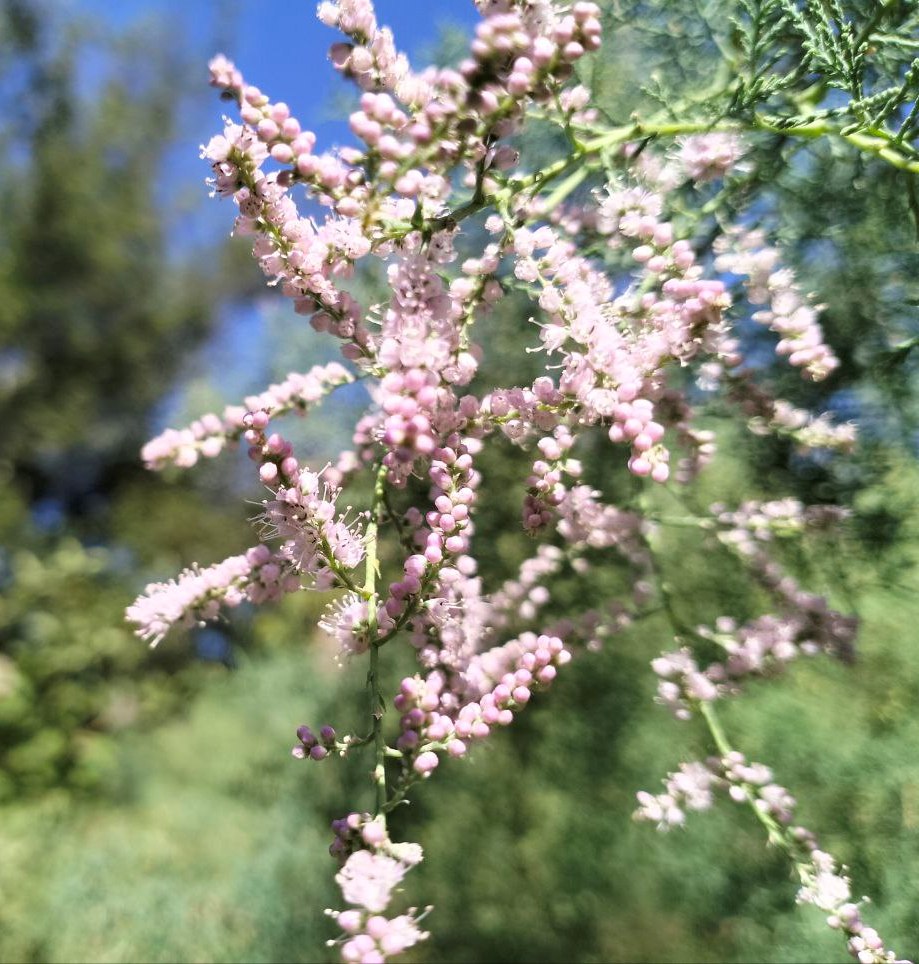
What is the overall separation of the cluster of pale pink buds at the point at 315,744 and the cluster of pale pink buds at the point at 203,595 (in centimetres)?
10

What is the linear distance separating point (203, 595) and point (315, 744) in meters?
0.14

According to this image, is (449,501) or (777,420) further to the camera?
(777,420)

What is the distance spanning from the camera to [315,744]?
51cm

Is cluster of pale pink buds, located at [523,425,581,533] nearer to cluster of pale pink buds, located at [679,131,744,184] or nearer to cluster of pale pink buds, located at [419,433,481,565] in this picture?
cluster of pale pink buds, located at [419,433,481,565]

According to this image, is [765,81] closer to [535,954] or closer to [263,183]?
[263,183]

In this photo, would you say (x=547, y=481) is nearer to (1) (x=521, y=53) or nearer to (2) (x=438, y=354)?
(2) (x=438, y=354)

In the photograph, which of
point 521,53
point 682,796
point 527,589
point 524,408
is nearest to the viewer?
point 521,53

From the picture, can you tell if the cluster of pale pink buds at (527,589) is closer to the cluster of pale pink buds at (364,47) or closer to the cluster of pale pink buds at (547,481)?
the cluster of pale pink buds at (547,481)

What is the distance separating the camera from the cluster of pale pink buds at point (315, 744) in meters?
0.50

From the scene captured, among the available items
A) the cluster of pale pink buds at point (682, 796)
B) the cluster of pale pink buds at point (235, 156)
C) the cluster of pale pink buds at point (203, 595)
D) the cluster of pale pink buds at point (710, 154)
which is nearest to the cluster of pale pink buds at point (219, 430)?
the cluster of pale pink buds at point (203, 595)

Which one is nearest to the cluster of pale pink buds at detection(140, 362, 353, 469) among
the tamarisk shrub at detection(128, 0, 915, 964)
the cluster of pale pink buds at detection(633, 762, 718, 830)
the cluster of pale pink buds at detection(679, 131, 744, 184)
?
the tamarisk shrub at detection(128, 0, 915, 964)

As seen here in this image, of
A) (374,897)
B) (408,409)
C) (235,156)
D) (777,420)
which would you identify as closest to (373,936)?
(374,897)

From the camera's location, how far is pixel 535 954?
4.34 ft

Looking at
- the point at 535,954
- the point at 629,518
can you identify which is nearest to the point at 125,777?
the point at 535,954
